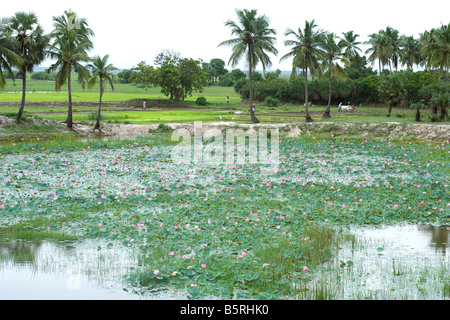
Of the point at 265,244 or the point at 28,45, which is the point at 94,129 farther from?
the point at 265,244

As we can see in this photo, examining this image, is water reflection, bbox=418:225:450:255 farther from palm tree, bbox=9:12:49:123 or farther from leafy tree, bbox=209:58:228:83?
leafy tree, bbox=209:58:228:83

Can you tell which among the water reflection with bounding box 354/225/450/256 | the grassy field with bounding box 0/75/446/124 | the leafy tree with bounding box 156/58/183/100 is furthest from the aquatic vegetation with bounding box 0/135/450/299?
the leafy tree with bounding box 156/58/183/100

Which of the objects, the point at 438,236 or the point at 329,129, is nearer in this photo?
the point at 438,236

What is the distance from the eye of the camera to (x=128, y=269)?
27.0 feet

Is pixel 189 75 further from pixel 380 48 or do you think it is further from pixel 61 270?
pixel 61 270

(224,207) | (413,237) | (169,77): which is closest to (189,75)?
(169,77)

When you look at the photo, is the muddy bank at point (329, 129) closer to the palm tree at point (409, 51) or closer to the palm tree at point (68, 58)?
the palm tree at point (68, 58)

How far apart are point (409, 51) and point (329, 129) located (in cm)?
5489

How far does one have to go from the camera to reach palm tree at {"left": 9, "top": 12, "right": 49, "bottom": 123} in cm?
3434

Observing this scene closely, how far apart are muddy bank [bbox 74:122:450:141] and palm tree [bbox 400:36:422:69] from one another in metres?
50.7

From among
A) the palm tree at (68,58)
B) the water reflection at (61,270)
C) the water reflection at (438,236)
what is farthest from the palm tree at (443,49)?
the water reflection at (61,270)

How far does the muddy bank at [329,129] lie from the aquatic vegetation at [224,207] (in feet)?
25.6

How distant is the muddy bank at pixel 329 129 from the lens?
2898cm

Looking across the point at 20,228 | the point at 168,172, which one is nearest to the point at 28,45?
the point at 168,172
